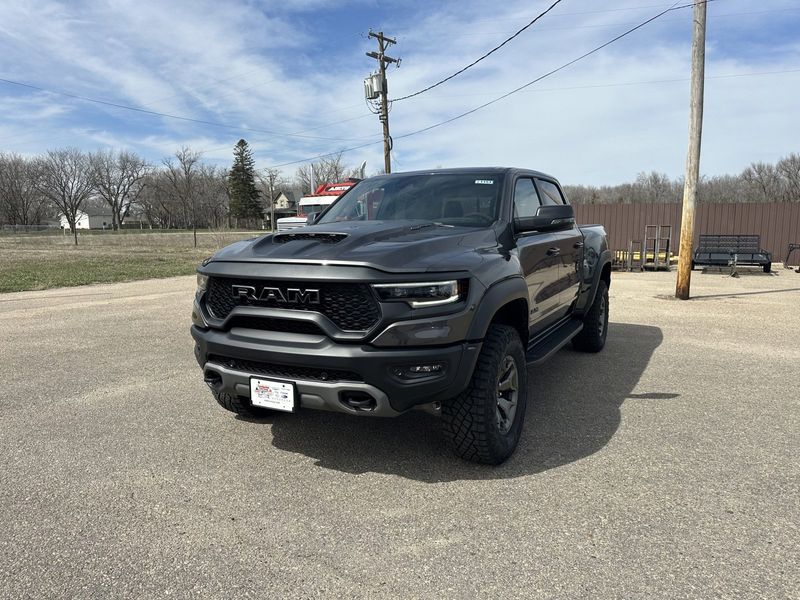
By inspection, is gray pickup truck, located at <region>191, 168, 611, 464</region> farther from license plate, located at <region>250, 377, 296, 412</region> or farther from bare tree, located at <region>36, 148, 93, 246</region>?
bare tree, located at <region>36, 148, 93, 246</region>

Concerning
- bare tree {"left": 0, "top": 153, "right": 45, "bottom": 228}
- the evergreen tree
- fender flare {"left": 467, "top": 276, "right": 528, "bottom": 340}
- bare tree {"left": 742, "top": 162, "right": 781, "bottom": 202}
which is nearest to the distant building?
bare tree {"left": 0, "top": 153, "right": 45, "bottom": 228}

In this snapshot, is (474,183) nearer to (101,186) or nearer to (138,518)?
(138,518)

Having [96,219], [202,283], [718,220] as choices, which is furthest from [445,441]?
[96,219]

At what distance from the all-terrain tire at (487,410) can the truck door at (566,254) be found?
1.55 metres

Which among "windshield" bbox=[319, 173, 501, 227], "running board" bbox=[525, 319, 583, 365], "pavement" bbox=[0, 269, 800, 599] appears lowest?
"pavement" bbox=[0, 269, 800, 599]

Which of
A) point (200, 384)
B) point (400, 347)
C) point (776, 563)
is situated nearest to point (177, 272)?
point (200, 384)

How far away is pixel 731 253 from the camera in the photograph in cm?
1480

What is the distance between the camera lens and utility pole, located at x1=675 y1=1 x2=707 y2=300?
9.44m

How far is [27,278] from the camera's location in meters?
13.8

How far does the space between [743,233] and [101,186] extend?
302 feet

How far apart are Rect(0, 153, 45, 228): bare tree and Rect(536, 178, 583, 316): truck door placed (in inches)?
3679

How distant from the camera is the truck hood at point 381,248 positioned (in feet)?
9.09

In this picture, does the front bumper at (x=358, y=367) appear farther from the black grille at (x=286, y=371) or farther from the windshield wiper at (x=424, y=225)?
the windshield wiper at (x=424, y=225)

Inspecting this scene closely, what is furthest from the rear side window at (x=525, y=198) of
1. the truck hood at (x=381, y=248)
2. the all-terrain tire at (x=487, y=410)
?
the all-terrain tire at (x=487, y=410)
